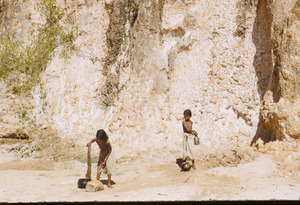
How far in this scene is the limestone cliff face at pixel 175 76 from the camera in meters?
7.16

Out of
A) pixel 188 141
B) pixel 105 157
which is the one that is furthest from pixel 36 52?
pixel 188 141

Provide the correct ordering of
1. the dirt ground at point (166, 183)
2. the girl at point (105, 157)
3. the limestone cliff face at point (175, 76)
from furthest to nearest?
the limestone cliff face at point (175, 76) → the girl at point (105, 157) → the dirt ground at point (166, 183)

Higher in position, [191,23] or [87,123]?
[191,23]

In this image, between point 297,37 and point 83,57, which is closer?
point 297,37

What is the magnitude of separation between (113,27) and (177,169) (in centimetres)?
659

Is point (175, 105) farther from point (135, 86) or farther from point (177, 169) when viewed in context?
point (177, 169)

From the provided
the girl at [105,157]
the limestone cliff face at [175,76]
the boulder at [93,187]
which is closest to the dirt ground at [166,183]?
the boulder at [93,187]

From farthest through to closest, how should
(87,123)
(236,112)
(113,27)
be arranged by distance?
(113,27) → (87,123) → (236,112)

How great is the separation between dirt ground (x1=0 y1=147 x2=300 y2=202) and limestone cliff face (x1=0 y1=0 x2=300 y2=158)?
1.12m

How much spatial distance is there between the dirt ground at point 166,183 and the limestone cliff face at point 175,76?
1120 mm

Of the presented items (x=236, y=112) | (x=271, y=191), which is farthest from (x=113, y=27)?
(x=271, y=191)

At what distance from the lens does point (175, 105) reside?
29.0ft

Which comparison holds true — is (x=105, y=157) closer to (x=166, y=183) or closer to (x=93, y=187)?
(x=93, y=187)

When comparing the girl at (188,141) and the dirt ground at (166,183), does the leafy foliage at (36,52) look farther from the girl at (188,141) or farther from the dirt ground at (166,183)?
the girl at (188,141)
